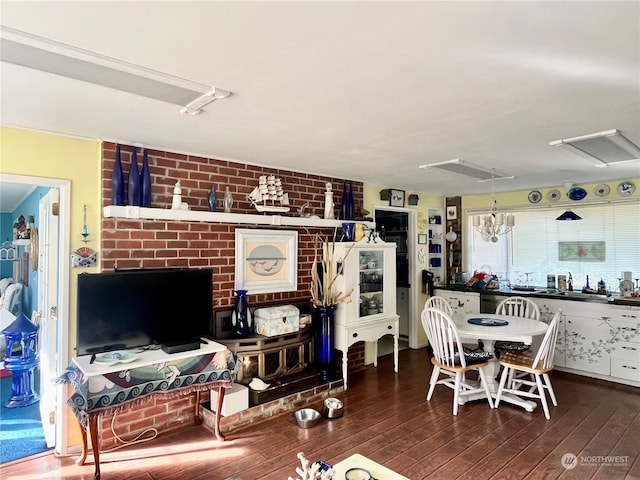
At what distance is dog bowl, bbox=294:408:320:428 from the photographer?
10.2 ft

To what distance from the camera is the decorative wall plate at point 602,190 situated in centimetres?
459

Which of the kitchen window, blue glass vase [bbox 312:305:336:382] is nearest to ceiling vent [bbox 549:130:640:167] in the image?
the kitchen window

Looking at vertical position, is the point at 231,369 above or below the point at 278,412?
above

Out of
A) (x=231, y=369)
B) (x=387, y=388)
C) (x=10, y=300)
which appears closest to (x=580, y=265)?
(x=387, y=388)

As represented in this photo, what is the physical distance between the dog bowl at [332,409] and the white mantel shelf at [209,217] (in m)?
1.64

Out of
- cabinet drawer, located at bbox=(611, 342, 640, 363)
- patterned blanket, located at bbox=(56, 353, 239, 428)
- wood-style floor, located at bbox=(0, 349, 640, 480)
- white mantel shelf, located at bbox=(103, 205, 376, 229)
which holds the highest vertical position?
white mantel shelf, located at bbox=(103, 205, 376, 229)

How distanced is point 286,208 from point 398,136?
1368 millimetres

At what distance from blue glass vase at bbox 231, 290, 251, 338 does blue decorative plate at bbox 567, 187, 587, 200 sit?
4100 millimetres

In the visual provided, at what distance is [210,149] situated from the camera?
3162 millimetres

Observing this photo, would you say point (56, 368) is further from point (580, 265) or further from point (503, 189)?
point (580, 265)

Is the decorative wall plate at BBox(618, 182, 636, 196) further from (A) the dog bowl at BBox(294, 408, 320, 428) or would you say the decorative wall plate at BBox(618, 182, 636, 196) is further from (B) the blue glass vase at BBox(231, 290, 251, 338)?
(B) the blue glass vase at BBox(231, 290, 251, 338)

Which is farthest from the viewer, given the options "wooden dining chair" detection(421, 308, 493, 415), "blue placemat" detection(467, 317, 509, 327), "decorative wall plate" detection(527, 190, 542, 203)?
"decorative wall plate" detection(527, 190, 542, 203)

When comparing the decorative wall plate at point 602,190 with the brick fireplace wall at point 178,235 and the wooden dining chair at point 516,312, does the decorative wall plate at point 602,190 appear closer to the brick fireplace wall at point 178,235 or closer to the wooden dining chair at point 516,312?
the wooden dining chair at point 516,312

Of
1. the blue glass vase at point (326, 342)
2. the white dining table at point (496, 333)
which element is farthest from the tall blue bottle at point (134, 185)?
the white dining table at point (496, 333)
